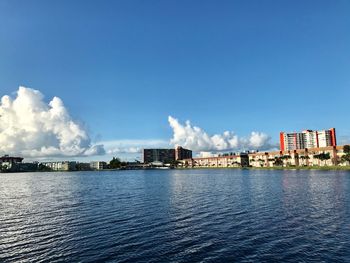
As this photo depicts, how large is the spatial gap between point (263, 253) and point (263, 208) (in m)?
26.7

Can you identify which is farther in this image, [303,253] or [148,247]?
[148,247]

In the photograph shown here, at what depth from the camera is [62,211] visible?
53.8 meters

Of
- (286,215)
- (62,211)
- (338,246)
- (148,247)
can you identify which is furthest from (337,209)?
(62,211)

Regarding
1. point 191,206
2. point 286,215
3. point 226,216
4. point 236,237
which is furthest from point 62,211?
point 286,215

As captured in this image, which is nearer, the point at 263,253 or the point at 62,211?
the point at 263,253

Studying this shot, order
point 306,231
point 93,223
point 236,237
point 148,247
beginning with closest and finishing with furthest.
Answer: point 148,247, point 236,237, point 306,231, point 93,223

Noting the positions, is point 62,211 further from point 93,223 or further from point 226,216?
point 226,216

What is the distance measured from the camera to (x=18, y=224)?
42.7m

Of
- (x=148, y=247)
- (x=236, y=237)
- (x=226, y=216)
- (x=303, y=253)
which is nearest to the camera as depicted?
(x=303, y=253)

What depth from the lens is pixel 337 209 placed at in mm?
50875

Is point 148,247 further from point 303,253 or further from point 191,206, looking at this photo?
point 191,206

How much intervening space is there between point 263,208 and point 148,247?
2904 cm

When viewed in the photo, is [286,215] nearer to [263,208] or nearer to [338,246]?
[263,208]

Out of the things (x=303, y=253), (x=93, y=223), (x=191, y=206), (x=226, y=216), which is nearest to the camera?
(x=303, y=253)
